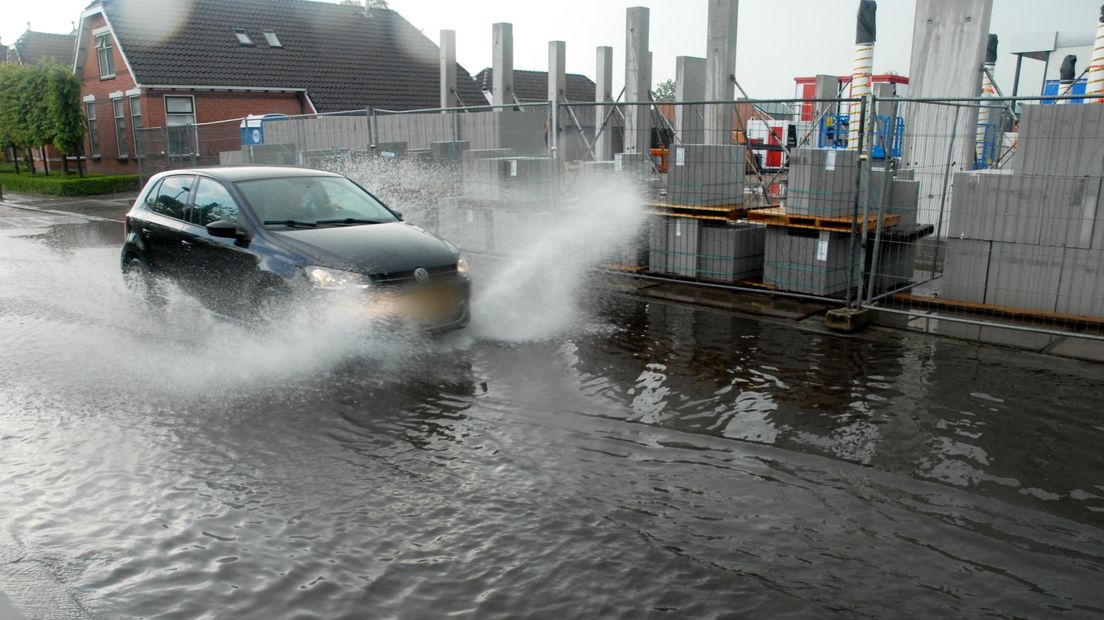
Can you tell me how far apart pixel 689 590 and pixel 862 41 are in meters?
12.1

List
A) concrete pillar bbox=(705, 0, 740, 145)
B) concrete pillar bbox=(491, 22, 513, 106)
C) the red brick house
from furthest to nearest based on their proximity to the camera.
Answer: the red brick house
concrete pillar bbox=(491, 22, 513, 106)
concrete pillar bbox=(705, 0, 740, 145)

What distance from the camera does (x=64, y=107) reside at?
28.3 metres

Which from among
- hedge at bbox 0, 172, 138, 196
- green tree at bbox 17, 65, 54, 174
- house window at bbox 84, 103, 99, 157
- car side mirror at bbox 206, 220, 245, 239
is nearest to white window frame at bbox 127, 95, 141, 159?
hedge at bbox 0, 172, 138, 196

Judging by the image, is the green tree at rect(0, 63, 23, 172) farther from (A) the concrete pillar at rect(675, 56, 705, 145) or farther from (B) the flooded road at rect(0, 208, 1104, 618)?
(B) the flooded road at rect(0, 208, 1104, 618)

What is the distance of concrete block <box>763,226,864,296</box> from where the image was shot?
353 inches

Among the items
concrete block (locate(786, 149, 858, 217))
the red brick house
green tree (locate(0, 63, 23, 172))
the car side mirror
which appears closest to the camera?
the car side mirror

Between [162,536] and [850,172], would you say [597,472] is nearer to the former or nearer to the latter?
[162,536]

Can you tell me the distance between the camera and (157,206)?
8.43 meters

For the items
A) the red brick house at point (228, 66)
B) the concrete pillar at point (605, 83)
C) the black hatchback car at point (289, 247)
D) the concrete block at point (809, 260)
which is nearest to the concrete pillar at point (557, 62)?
the concrete pillar at point (605, 83)

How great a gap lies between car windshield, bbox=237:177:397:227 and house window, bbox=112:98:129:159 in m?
26.0

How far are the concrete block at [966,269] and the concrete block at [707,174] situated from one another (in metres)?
2.50

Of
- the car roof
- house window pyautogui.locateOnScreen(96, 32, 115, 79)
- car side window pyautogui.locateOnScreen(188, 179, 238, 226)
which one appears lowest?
car side window pyautogui.locateOnScreen(188, 179, 238, 226)

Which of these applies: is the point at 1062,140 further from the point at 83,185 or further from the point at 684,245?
the point at 83,185

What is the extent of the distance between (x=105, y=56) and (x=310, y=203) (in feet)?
92.7
